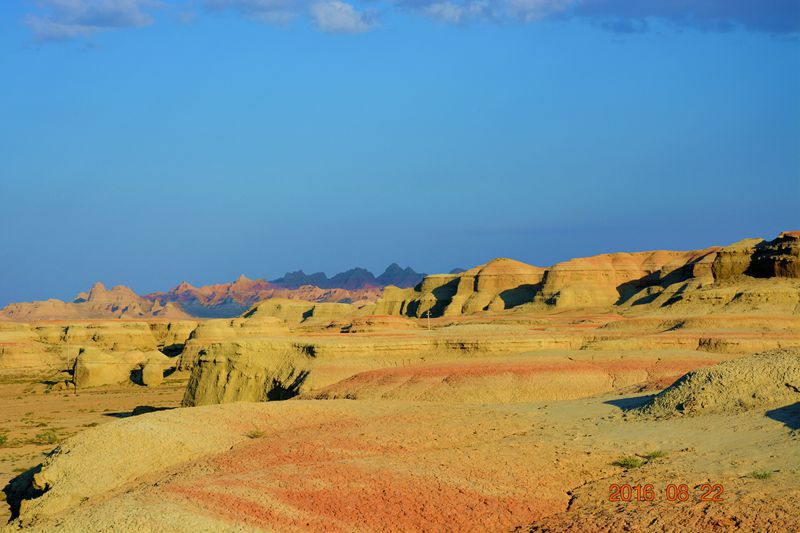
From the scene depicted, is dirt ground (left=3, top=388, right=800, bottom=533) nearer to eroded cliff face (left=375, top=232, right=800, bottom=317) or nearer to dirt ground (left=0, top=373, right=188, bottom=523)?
dirt ground (left=0, top=373, right=188, bottom=523)

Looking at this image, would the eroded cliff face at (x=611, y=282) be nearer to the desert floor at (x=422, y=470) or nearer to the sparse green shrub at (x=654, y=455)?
the desert floor at (x=422, y=470)

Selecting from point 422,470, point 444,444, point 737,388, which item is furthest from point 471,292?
point 422,470

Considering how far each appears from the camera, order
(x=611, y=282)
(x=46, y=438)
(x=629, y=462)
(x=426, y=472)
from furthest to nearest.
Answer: (x=611, y=282) → (x=46, y=438) → (x=629, y=462) → (x=426, y=472)

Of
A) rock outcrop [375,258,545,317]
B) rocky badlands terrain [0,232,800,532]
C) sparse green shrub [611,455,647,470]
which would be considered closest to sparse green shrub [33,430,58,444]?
rocky badlands terrain [0,232,800,532]

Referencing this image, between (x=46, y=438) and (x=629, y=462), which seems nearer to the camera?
(x=629, y=462)

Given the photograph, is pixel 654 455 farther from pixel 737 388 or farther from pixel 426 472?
pixel 426 472

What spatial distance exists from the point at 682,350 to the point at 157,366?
36.3 meters

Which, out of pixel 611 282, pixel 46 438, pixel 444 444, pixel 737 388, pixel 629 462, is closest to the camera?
pixel 629 462

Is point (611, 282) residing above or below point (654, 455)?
above

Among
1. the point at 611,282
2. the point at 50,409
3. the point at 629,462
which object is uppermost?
the point at 611,282
